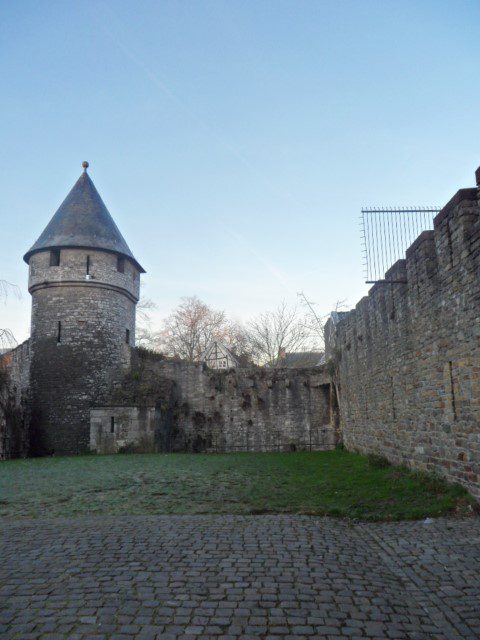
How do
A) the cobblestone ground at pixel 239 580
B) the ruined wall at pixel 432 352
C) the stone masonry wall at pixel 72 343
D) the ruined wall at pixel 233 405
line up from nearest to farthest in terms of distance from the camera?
1. the cobblestone ground at pixel 239 580
2. the ruined wall at pixel 432 352
3. the stone masonry wall at pixel 72 343
4. the ruined wall at pixel 233 405

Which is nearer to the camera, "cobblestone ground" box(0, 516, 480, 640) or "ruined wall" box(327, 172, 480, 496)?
"cobblestone ground" box(0, 516, 480, 640)

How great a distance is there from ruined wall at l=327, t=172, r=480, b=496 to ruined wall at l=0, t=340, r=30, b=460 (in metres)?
12.8

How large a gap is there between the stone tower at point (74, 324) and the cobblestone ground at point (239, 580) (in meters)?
15.0

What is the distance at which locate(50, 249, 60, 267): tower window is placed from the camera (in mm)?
21750

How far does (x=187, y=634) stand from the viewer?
320 centimetres

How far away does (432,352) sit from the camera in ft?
27.6

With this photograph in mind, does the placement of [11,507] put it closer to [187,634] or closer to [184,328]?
[187,634]

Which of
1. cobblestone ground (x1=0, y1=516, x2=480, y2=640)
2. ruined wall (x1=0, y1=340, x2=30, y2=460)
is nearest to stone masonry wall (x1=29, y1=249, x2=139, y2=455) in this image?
ruined wall (x1=0, y1=340, x2=30, y2=460)

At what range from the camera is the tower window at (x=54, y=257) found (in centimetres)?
2175

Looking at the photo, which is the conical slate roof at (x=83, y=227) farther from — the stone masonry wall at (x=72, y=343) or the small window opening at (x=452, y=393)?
the small window opening at (x=452, y=393)

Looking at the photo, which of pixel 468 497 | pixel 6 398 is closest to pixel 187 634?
pixel 468 497

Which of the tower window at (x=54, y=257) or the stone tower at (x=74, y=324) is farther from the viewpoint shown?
the tower window at (x=54, y=257)

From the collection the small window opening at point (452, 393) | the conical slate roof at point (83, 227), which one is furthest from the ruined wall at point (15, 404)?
the small window opening at point (452, 393)

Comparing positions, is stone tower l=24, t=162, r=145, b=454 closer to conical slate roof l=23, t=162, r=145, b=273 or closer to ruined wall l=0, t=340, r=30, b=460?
conical slate roof l=23, t=162, r=145, b=273
